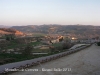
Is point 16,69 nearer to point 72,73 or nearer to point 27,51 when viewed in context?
point 72,73

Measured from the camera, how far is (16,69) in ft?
33.5

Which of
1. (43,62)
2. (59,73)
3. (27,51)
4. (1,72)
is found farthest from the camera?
(27,51)

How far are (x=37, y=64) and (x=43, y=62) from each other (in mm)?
920

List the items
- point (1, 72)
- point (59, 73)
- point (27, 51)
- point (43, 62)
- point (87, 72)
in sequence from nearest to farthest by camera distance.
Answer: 1. point (1, 72)
2. point (59, 73)
3. point (87, 72)
4. point (43, 62)
5. point (27, 51)

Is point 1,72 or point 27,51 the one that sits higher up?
point 1,72

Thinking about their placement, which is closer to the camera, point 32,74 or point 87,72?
point 32,74

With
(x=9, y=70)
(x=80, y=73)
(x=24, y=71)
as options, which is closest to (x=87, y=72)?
(x=80, y=73)

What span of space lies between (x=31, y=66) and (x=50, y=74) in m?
2.13

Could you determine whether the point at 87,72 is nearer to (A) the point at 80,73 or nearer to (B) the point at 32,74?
(A) the point at 80,73

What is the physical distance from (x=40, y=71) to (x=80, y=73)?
215 cm

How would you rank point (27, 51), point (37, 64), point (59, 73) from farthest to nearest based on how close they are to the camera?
point (27, 51), point (37, 64), point (59, 73)

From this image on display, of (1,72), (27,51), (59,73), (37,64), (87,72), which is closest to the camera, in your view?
(1,72)

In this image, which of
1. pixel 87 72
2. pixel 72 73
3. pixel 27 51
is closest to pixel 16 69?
pixel 72 73

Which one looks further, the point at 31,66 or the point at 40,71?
the point at 31,66
